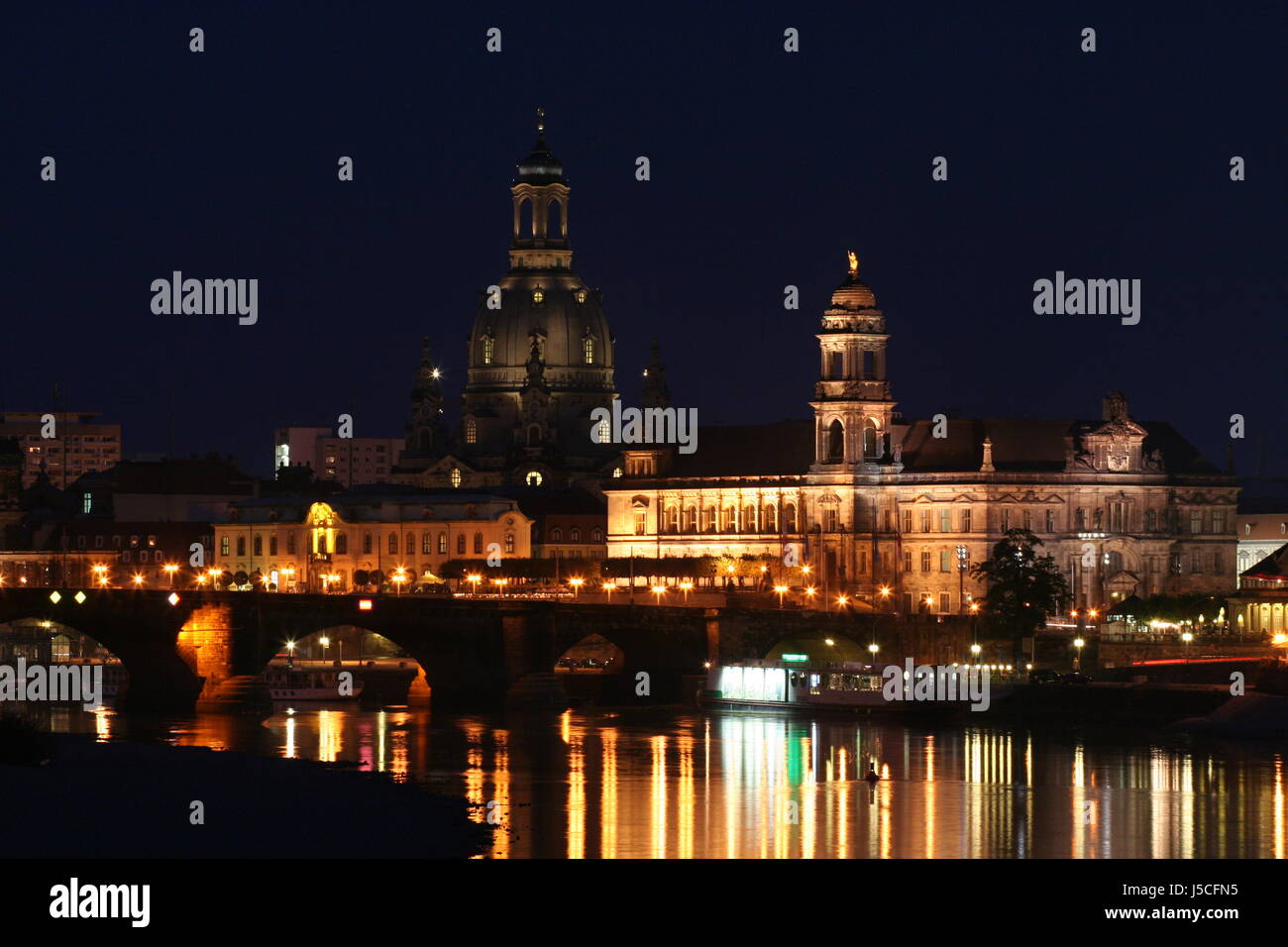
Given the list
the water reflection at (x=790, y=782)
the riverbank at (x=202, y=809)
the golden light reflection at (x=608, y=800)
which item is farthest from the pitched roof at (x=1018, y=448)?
the riverbank at (x=202, y=809)

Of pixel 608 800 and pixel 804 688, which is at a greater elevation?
pixel 804 688

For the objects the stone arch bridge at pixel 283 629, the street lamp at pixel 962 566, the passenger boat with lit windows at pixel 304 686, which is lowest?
the passenger boat with lit windows at pixel 304 686

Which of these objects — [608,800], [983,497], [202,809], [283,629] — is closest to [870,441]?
[983,497]

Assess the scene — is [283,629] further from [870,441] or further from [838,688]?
[870,441]

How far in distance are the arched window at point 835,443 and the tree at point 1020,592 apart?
23145mm

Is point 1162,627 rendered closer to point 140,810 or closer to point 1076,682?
point 1076,682

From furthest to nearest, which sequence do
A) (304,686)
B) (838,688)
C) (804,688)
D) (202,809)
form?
(304,686) → (804,688) → (838,688) → (202,809)

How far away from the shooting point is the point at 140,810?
3457 inches

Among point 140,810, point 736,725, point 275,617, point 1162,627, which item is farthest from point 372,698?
point 140,810

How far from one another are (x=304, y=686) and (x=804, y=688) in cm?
2788

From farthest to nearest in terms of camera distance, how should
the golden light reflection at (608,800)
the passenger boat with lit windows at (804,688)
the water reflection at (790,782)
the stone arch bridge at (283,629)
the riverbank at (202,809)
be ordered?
the stone arch bridge at (283,629)
the passenger boat with lit windows at (804,688)
the water reflection at (790,782)
the golden light reflection at (608,800)
the riverbank at (202,809)

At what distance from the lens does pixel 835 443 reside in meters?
199

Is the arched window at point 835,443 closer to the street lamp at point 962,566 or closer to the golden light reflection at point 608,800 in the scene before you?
the street lamp at point 962,566

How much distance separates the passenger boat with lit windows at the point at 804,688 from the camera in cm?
14075
